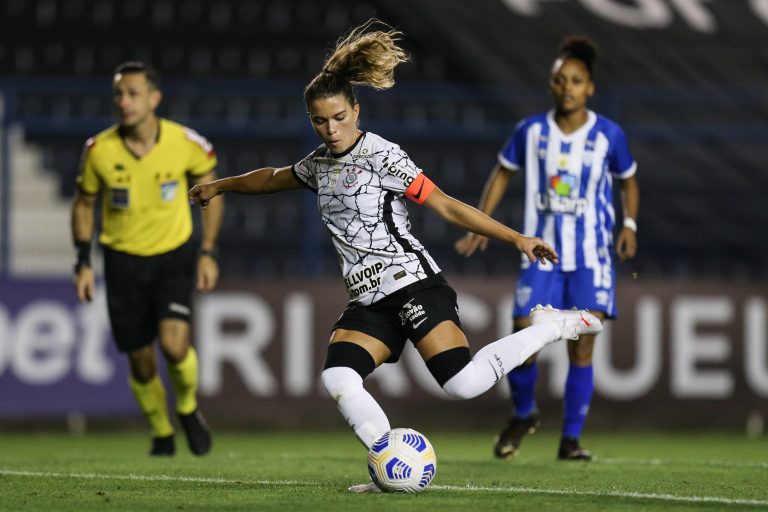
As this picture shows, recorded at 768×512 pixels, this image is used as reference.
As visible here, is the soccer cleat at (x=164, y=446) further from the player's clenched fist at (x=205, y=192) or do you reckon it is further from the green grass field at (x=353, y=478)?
the player's clenched fist at (x=205, y=192)

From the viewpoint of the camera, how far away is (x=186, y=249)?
27.4ft

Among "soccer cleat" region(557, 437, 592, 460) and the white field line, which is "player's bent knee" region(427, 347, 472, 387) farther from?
"soccer cleat" region(557, 437, 592, 460)

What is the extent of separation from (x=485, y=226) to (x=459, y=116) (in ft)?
21.0

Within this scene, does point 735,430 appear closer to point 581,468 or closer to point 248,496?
point 581,468

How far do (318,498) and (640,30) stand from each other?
10425 millimetres

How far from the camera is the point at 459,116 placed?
39.8ft

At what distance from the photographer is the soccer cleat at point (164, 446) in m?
8.52

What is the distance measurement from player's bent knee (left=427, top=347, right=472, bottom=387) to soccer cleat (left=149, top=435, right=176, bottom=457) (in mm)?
3011

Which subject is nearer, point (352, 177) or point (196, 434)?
point (352, 177)

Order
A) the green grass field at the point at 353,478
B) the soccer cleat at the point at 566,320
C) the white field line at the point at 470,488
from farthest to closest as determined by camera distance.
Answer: the soccer cleat at the point at 566,320 → the white field line at the point at 470,488 → the green grass field at the point at 353,478

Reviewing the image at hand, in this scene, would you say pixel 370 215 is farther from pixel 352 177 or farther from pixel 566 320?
pixel 566 320

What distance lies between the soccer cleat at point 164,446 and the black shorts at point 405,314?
2.79 meters

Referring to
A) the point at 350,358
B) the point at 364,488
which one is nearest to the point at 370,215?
the point at 350,358

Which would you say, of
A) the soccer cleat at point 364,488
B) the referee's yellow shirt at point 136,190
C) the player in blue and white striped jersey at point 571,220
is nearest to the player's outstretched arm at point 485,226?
the soccer cleat at point 364,488
